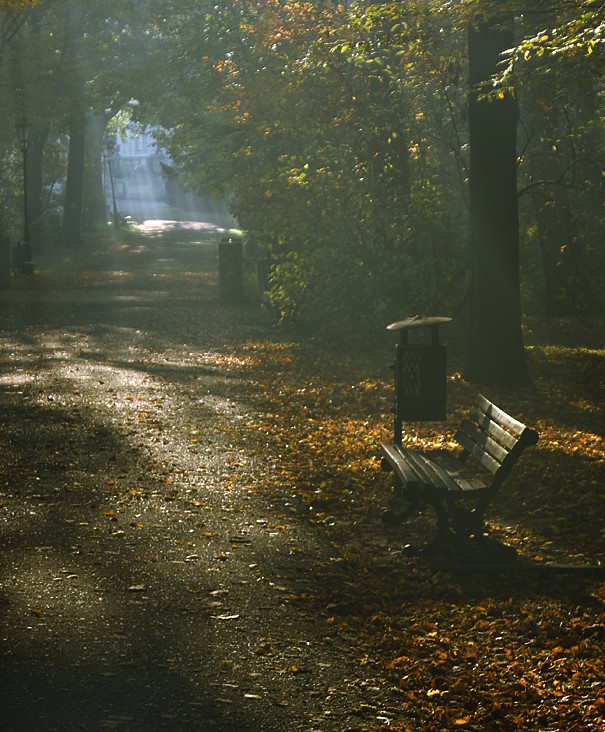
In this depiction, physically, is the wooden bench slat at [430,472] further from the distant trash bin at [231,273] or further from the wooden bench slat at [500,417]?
the distant trash bin at [231,273]

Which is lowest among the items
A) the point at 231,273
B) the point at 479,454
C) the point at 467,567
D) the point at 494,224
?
the point at 467,567

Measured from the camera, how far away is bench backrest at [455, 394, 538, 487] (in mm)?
7205

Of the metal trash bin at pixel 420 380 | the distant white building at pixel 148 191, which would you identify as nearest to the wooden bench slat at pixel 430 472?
the metal trash bin at pixel 420 380

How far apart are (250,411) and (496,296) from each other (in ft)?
10.9

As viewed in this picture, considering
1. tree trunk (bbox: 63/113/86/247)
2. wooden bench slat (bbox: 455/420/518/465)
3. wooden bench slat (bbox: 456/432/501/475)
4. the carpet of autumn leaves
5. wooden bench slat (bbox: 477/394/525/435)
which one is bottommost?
the carpet of autumn leaves

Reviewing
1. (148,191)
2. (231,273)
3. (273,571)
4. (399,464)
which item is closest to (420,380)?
(399,464)

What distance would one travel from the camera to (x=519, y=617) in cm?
664

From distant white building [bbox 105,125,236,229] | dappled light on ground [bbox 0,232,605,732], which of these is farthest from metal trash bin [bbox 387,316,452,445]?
distant white building [bbox 105,125,236,229]

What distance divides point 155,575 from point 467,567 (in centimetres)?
184

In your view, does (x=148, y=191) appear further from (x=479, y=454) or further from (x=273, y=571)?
(x=273, y=571)

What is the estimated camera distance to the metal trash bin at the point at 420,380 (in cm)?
995

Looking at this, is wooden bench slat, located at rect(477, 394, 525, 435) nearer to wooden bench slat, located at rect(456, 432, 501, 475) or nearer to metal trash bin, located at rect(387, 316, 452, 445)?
wooden bench slat, located at rect(456, 432, 501, 475)

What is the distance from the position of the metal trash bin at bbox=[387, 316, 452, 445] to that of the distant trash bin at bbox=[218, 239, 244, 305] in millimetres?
17895

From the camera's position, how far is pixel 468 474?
8.16 metres
